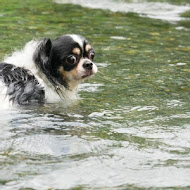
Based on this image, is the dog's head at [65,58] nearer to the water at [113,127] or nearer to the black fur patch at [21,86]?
the black fur patch at [21,86]

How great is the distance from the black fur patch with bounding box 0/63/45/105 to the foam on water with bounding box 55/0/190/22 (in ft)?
23.3

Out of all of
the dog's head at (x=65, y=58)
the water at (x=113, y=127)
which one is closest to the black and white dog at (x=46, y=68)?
the dog's head at (x=65, y=58)

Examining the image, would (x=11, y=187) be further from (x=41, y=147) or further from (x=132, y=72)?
(x=132, y=72)

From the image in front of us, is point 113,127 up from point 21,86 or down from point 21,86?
down

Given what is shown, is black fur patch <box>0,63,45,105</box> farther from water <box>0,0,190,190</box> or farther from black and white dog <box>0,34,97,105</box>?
water <box>0,0,190,190</box>

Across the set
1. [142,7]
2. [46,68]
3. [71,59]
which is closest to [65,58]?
[71,59]

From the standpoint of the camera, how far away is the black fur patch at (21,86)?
6473mm

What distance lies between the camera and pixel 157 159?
4.82 metres

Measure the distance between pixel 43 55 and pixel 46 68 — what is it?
0.53 feet

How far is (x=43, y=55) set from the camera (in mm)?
6797

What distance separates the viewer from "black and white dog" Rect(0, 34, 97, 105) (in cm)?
657

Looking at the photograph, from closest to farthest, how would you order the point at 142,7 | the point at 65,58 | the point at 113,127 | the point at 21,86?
the point at 113,127 → the point at 21,86 → the point at 65,58 → the point at 142,7

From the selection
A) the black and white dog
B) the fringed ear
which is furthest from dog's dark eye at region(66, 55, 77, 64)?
the fringed ear

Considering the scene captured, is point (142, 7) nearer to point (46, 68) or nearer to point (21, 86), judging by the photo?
point (46, 68)
